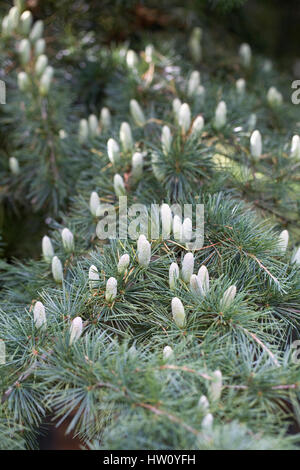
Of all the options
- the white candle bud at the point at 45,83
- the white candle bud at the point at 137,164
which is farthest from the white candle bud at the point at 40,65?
the white candle bud at the point at 137,164

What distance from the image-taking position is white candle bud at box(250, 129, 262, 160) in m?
0.65

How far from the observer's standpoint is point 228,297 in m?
0.44

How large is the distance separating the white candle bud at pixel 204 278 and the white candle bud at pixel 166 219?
7 cm

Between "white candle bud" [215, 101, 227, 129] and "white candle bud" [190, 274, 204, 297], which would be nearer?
"white candle bud" [190, 274, 204, 297]

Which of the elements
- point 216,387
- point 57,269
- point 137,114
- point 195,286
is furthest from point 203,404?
point 137,114

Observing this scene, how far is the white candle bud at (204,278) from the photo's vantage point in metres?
0.47

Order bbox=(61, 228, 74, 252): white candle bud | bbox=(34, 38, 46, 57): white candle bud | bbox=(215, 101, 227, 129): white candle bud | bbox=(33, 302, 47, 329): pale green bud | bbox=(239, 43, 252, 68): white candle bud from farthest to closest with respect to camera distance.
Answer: bbox=(239, 43, 252, 68): white candle bud → bbox=(34, 38, 46, 57): white candle bud → bbox=(215, 101, 227, 129): white candle bud → bbox=(61, 228, 74, 252): white candle bud → bbox=(33, 302, 47, 329): pale green bud

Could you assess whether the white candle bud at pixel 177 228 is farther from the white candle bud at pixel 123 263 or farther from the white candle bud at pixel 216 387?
the white candle bud at pixel 216 387

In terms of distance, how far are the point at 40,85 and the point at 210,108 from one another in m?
0.27

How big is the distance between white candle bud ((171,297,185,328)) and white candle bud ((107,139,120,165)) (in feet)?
0.91

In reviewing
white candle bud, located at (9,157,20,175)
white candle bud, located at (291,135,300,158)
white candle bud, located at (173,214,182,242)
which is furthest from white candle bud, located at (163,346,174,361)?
white candle bud, located at (9,157,20,175)

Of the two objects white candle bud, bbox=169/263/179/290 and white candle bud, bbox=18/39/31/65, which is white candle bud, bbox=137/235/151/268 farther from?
white candle bud, bbox=18/39/31/65

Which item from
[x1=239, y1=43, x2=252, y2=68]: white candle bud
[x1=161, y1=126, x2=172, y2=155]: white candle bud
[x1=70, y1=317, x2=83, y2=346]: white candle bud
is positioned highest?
[x1=239, y1=43, x2=252, y2=68]: white candle bud

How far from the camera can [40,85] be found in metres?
0.78
